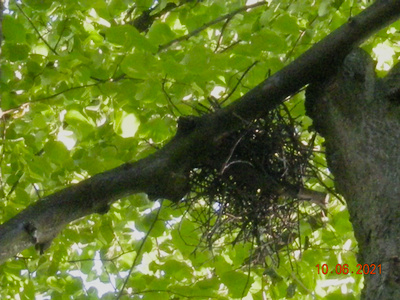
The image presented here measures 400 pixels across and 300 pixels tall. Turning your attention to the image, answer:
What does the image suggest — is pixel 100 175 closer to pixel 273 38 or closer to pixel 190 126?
pixel 190 126

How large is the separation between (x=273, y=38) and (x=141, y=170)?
54cm

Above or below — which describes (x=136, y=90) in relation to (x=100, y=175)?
above

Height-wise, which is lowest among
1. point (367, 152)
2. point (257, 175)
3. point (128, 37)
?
point (367, 152)

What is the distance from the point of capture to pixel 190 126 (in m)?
1.45

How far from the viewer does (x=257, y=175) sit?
5.11ft

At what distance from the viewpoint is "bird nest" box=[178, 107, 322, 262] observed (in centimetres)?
154

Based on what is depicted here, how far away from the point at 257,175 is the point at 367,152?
1.23 feet

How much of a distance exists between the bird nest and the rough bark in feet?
0.46

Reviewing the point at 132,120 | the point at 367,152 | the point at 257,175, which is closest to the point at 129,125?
the point at 132,120

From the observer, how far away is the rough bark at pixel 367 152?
40.9 inches

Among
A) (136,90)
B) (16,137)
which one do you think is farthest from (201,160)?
(16,137)

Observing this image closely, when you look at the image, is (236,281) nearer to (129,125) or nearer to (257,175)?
(257,175)

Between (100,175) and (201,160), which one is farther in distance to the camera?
(201,160)

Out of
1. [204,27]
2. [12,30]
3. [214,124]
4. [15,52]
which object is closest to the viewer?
[214,124]
